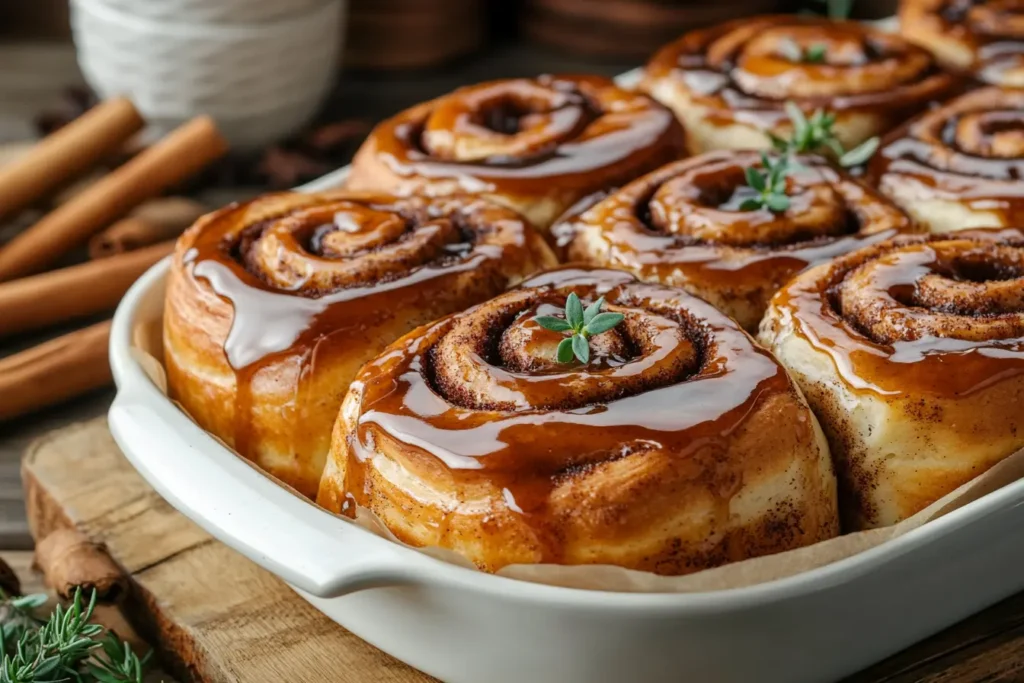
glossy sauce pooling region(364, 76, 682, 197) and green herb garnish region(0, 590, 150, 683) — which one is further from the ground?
glossy sauce pooling region(364, 76, 682, 197)

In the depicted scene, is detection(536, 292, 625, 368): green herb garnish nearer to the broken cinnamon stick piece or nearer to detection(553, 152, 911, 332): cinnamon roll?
detection(553, 152, 911, 332): cinnamon roll

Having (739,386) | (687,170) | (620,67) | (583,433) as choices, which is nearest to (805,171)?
(687,170)

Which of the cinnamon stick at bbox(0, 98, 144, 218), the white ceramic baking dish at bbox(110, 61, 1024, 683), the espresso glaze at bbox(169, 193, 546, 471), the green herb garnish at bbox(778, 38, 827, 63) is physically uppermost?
the green herb garnish at bbox(778, 38, 827, 63)

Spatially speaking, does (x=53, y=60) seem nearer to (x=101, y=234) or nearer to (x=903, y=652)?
(x=101, y=234)

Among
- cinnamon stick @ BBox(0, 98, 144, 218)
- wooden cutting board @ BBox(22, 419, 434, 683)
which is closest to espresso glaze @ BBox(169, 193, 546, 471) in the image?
wooden cutting board @ BBox(22, 419, 434, 683)

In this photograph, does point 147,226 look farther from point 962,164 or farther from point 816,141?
point 962,164

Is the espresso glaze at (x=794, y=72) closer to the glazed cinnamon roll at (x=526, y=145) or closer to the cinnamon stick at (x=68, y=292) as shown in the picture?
Answer: the glazed cinnamon roll at (x=526, y=145)
